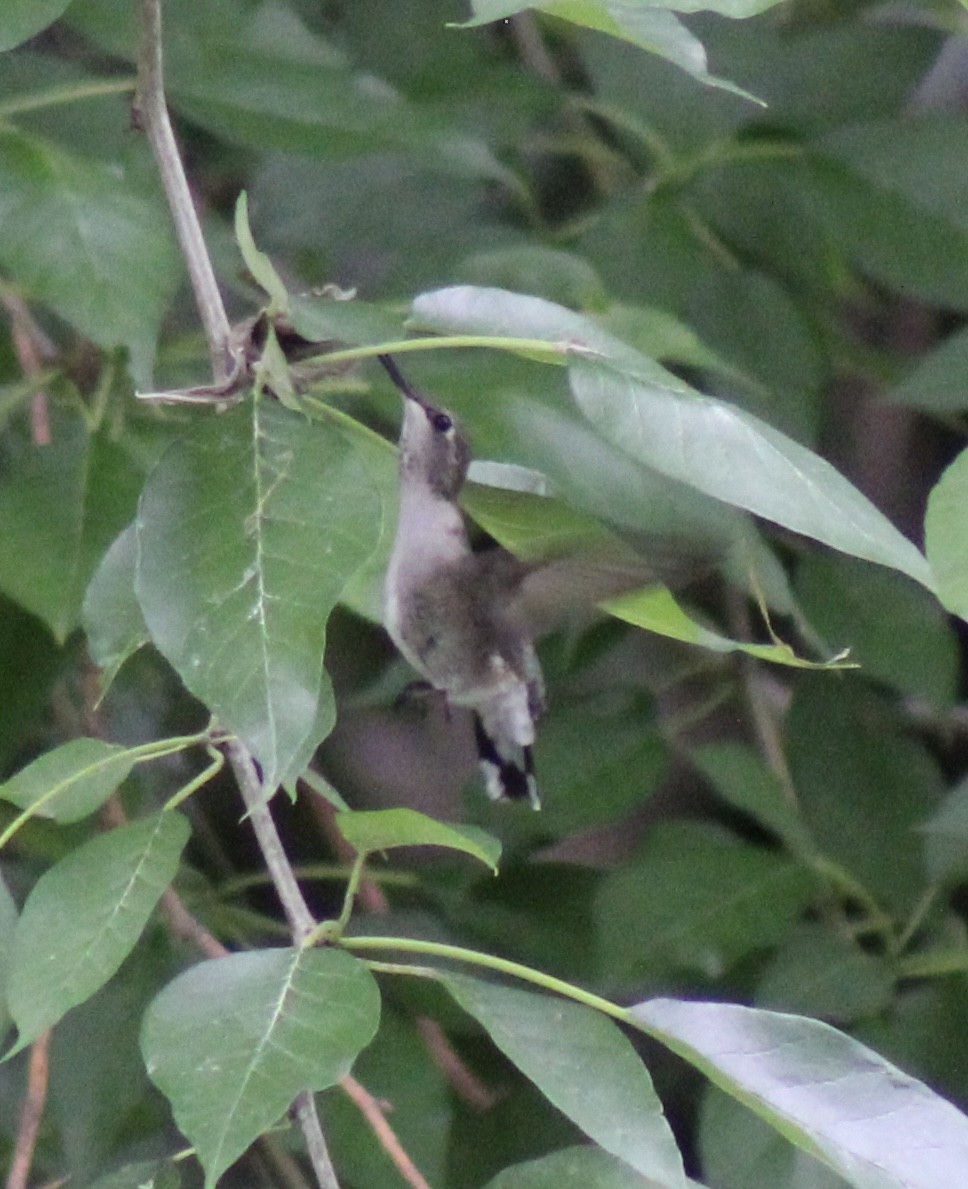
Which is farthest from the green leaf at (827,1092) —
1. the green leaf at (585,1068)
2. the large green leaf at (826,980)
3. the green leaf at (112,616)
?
the large green leaf at (826,980)

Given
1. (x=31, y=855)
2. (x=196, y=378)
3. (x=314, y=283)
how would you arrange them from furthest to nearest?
1. (x=314, y=283)
2. (x=31, y=855)
3. (x=196, y=378)

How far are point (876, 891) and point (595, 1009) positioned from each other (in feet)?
3.33

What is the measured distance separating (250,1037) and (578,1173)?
23cm

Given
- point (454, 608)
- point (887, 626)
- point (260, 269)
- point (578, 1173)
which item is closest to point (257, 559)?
point (260, 269)

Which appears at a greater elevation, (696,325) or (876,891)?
(696,325)

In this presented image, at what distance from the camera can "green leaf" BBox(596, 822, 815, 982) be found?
5.70ft

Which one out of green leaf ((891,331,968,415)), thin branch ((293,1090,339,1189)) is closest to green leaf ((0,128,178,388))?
thin branch ((293,1090,339,1189))

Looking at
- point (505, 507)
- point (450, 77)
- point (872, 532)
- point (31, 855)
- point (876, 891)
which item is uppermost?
point (872, 532)

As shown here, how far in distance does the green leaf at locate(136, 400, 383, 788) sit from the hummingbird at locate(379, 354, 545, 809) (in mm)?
491

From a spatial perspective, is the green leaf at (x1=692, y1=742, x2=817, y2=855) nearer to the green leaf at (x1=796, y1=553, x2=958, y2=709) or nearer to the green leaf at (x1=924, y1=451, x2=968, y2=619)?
the green leaf at (x1=796, y1=553, x2=958, y2=709)

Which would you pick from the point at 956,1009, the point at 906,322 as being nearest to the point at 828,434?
the point at 906,322

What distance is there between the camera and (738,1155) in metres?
1.48

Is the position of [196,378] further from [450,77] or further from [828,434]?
[828,434]

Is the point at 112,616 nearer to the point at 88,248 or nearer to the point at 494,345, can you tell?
the point at 494,345
